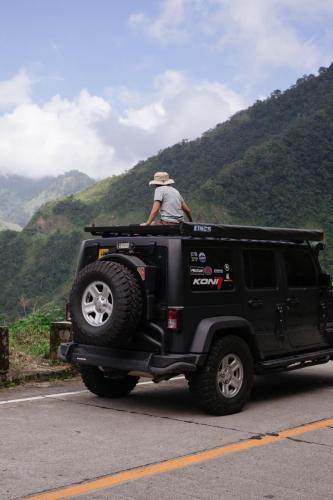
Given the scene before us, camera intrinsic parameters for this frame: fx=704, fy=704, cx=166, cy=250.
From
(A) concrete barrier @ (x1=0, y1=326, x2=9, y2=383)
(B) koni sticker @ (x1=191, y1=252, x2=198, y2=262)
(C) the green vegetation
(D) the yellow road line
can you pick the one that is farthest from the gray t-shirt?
(D) the yellow road line

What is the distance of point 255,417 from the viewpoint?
6590 millimetres

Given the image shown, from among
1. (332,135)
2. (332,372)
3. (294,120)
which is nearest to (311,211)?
(332,135)

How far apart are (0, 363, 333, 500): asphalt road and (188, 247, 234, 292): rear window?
1.23m

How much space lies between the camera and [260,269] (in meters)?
7.49

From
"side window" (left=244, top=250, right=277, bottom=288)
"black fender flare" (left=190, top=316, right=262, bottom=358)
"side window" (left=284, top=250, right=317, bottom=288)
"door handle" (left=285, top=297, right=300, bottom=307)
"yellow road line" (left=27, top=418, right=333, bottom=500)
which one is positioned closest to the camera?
"yellow road line" (left=27, top=418, right=333, bottom=500)

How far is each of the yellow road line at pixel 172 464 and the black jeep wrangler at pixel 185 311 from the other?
904 mm

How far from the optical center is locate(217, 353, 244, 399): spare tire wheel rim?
6.72 metres

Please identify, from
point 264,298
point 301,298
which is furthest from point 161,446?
point 301,298

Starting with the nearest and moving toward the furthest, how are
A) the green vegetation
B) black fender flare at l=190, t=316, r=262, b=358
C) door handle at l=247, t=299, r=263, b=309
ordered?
black fender flare at l=190, t=316, r=262, b=358
door handle at l=247, t=299, r=263, b=309
the green vegetation

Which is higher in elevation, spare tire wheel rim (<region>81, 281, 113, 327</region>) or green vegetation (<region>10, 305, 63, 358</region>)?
spare tire wheel rim (<region>81, 281, 113, 327</region>)

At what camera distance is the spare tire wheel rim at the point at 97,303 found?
6.64 metres

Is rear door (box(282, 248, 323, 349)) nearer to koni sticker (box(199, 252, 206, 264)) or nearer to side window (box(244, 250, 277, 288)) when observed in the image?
side window (box(244, 250, 277, 288))

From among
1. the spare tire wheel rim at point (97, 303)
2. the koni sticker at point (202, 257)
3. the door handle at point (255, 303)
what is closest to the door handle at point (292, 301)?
the door handle at point (255, 303)

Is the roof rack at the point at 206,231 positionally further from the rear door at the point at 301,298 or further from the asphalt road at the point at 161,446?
the asphalt road at the point at 161,446
